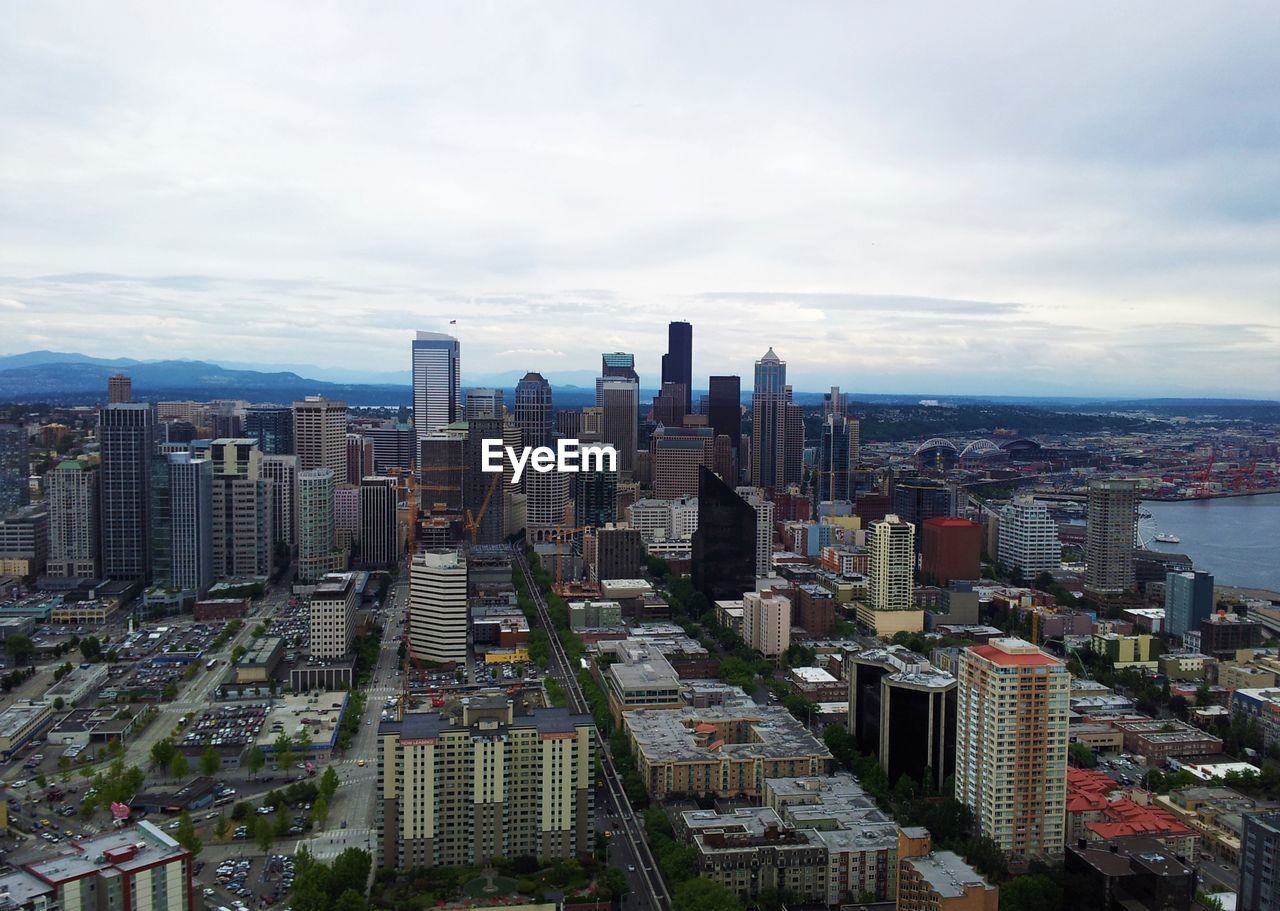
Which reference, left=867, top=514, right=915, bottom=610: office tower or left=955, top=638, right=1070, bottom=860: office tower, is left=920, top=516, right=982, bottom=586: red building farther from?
left=955, top=638, right=1070, bottom=860: office tower

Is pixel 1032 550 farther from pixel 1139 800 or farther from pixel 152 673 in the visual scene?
pixel 152 673

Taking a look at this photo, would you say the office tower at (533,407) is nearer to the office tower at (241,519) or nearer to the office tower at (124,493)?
the office tower at (241,519)

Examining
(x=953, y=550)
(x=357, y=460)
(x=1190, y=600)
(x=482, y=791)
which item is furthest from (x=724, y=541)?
(x=357, y=460)

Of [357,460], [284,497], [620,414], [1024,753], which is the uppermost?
[620,414]

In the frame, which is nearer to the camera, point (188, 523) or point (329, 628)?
point (329, 628)

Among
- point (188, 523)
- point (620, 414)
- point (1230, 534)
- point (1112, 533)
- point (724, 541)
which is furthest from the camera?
point (620, 414)

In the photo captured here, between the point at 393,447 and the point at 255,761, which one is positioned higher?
the point at 393,447

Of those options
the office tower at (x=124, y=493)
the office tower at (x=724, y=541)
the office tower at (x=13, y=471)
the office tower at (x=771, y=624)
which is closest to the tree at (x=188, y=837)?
the office tower at (x=771, y=624)

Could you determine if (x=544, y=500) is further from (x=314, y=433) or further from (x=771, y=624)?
(x=771, y=624)

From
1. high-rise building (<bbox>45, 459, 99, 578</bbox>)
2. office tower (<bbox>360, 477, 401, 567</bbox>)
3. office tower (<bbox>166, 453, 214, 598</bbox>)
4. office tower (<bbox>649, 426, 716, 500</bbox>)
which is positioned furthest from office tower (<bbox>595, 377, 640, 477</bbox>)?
high-rise building (<bbox>45, 459, 99, 578</bbox>)
